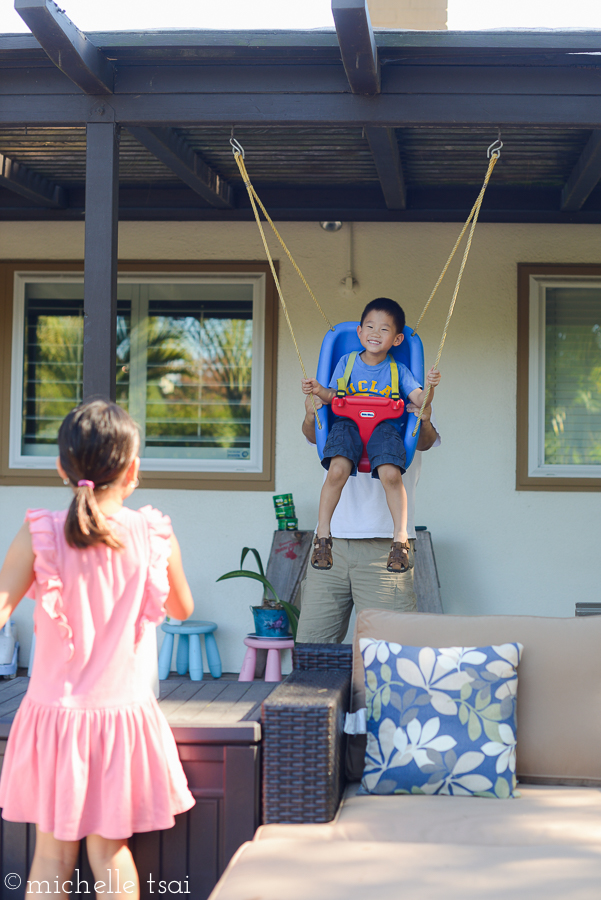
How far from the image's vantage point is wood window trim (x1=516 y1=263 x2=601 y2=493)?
477cm

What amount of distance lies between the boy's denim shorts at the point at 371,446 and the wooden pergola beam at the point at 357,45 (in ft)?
4.15

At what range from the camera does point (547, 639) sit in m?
2.35

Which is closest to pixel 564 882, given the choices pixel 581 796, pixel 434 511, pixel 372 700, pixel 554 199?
pixel 581 796

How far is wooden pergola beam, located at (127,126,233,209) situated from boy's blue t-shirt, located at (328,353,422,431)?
1.27m

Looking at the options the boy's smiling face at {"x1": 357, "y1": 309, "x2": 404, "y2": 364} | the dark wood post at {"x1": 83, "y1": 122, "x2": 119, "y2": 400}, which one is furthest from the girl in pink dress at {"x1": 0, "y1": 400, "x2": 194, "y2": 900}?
the boy's smiling face at {"x1": 357, "y1": 309, "x2": 404, "y2": 364}

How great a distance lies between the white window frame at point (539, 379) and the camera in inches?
189

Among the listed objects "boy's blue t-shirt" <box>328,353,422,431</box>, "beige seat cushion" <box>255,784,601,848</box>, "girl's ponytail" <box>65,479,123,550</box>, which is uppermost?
"boy's blue t-shirt" <box>328,353,422,431</box>

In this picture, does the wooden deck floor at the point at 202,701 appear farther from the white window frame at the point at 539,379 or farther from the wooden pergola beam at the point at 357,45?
the white window frame at the point at 539,379

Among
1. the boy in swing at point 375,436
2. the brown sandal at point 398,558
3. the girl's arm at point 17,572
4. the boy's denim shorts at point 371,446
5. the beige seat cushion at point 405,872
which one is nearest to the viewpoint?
the beige seat cushion at point 405,872

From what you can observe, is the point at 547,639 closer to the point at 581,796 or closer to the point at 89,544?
the point at 581,796

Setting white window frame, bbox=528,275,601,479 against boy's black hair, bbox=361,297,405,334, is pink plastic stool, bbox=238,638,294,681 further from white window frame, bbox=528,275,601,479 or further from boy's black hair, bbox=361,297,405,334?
boy's black hair, bbox=361,297,405,334

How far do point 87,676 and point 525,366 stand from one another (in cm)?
361

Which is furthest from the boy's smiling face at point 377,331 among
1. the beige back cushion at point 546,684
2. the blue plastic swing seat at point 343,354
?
the beige back cushion at point 546,684

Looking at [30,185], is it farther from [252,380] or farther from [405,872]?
[405,872]
